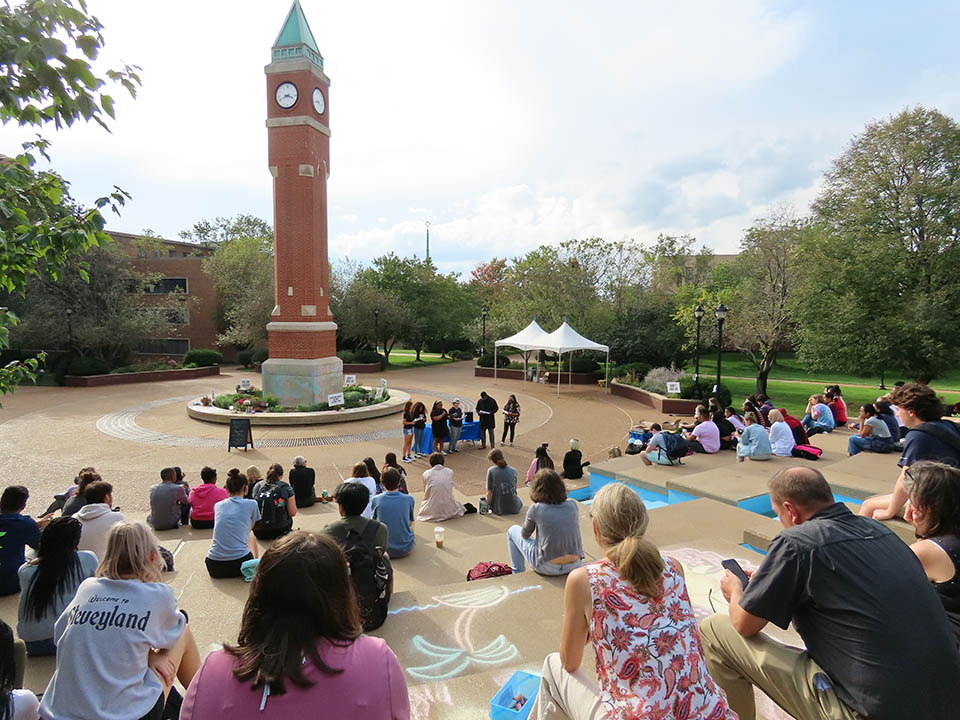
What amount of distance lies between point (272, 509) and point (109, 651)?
4.11 m

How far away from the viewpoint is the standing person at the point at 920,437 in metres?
4.59

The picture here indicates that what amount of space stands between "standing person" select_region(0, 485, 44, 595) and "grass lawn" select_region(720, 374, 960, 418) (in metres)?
Answer: 20.6

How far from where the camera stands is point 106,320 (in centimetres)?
2803

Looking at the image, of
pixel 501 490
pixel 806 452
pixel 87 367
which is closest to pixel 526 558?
pixel 501 490

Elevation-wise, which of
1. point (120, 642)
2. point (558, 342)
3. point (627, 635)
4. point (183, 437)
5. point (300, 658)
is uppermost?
point (558, 342)

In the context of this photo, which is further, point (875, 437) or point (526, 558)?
point (875, 437)

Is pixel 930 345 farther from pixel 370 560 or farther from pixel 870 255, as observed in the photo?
pixel 370 560

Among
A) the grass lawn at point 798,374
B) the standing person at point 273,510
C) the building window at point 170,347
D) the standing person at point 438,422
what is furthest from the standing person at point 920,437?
the building window at point 170,347

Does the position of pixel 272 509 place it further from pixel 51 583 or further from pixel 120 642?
pixel 120 642

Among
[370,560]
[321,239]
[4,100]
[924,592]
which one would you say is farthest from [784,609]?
[321,239]

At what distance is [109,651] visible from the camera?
2406mm

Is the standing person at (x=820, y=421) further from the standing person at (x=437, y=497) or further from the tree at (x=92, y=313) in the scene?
the tree at (x=92, y=313)

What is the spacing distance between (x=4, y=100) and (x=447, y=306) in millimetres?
37726

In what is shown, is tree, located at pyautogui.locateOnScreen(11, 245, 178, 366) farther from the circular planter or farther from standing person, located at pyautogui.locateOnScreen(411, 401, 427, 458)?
standing person, located at pyautogui.locateOnScreen(411, 401, 427, 458)
